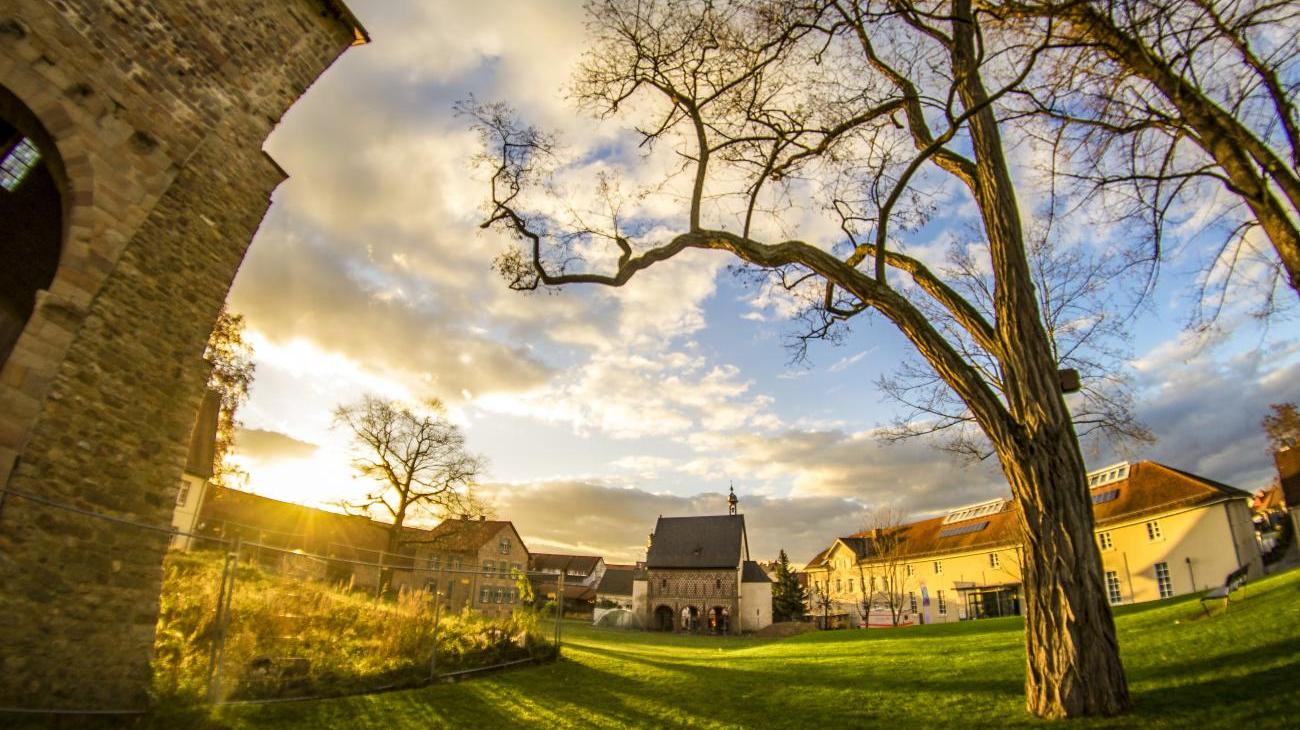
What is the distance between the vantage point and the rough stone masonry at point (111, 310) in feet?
20.5

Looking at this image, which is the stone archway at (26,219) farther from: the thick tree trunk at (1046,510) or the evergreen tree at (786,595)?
the evergreen tree at (786,595)

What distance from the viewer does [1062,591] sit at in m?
4.89

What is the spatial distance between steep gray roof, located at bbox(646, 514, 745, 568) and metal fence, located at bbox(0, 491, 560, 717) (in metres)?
43.5

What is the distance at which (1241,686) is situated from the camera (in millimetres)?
4961

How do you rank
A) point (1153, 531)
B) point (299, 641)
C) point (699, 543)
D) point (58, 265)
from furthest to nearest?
point (699, 543) < point (1153, 531) < point (299, 641) < point (58, 265)

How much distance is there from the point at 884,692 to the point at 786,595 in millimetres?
51152

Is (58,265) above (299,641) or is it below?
above

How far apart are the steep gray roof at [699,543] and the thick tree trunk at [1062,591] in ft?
165

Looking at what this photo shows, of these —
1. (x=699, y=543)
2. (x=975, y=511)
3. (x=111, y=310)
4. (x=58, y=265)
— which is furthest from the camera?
(x=699, y=543)

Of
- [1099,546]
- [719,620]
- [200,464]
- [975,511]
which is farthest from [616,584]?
[1099,546]

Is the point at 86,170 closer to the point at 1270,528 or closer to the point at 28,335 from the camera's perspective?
the point at 28,335

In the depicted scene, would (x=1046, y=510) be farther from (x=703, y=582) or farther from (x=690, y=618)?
(x=690, y=618)

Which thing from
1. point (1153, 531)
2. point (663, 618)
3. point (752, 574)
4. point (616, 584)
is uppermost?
point (1153, 531)

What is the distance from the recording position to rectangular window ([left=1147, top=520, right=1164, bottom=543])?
1164 inches
